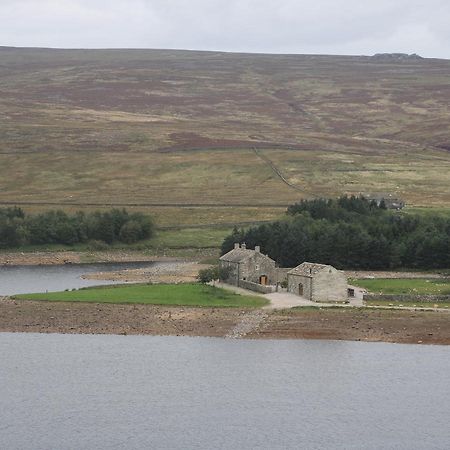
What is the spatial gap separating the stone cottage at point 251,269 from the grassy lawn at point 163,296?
2623mm

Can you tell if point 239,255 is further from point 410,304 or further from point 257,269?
point 410,304

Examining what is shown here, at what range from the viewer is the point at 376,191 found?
148 meters

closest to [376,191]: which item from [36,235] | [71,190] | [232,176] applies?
[232,176]

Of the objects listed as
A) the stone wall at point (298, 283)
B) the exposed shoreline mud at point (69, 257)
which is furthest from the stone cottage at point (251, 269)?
the exposed shoreline mud at point (69, 257)

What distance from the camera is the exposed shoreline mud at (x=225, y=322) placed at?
67312 mm

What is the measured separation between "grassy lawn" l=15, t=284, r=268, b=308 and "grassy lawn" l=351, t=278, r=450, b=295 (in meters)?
9.98

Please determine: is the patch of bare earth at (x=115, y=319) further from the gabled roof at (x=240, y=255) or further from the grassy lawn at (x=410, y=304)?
the grassy lawn at (x=410, y=304)

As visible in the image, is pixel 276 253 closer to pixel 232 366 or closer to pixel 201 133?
pixel 232 366

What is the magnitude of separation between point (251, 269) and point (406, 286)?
11.4m

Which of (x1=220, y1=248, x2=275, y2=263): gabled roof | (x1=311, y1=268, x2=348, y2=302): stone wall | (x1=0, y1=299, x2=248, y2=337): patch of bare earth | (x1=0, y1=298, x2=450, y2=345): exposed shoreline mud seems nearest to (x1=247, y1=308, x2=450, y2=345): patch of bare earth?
(x1=0, y1=298, x2=450, y2=345): exposed shoreline mud

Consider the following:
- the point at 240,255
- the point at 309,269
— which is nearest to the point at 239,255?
the point at 240,255

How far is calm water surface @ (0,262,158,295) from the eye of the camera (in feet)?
289

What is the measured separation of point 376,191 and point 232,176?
74.2 ft

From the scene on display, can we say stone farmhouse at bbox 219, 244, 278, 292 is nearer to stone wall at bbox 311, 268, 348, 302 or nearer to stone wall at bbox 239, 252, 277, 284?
→ stone wall at bbox 239, 252, 277, 284
